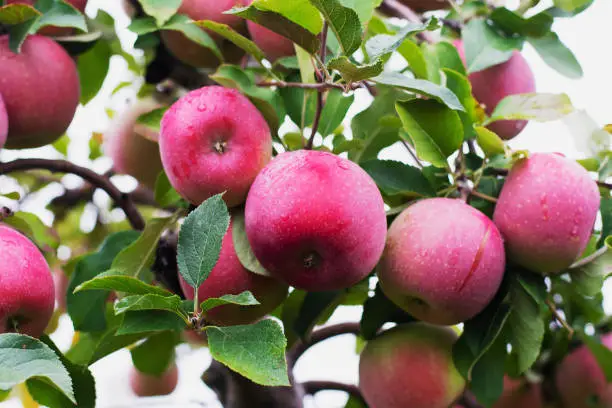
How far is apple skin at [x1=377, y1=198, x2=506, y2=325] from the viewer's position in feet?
2.64

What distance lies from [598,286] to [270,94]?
445 mm

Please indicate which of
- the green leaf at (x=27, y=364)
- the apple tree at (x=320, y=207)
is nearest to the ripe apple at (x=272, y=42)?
the apple tree at (x=320, y=207)

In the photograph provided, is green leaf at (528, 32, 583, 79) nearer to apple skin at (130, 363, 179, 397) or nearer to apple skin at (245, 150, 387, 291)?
apple skin at (245, 150, 387, 291)

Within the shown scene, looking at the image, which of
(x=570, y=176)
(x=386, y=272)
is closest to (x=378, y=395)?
(x=386, y=272)

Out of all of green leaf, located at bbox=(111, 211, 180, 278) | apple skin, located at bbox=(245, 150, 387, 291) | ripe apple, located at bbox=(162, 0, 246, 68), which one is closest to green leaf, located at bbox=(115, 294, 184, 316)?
apple skin, located at bbox=(245, 150, 387, 291)

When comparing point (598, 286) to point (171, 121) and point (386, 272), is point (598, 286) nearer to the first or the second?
Result: point (386, 272)

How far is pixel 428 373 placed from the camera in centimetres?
98

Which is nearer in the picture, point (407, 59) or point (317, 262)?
point (317, 262)

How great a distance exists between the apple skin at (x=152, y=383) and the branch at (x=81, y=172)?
0.48 metres

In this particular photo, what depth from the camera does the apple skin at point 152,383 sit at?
149cm

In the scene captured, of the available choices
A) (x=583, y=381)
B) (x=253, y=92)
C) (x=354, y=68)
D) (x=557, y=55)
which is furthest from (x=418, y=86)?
(x=583, y=381)

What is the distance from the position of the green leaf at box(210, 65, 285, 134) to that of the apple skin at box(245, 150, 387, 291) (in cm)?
12

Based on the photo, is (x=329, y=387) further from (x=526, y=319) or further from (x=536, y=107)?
(x=536, y=107)

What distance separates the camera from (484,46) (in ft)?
3.43
